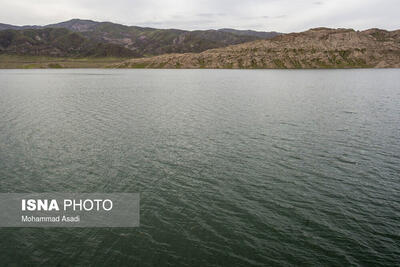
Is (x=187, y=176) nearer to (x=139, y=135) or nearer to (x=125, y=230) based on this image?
(x=125, y=230)

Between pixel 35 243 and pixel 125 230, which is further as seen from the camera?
pixel 125 230

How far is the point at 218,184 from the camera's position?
31797 millimetres

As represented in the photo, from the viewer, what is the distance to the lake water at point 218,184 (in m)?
20.8

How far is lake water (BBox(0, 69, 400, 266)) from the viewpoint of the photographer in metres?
20.8

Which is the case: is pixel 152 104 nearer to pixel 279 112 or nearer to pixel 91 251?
pixel 279 112

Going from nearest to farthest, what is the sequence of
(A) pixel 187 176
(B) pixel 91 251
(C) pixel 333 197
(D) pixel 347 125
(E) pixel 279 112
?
(B) pixel 91 251 < (C) pixel 333 197 < (A) pixel 187 176 < (D) pixel 347 125 < (E) pixel 279 112

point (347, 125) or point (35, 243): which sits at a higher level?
point (347, 125)

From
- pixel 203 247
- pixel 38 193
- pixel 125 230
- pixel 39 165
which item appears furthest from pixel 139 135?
pixel 203 247

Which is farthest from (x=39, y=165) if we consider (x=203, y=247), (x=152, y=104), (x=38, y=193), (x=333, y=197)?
(x=152, y=104)

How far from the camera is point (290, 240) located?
2194 centimetres

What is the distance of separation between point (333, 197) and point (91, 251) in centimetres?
2239

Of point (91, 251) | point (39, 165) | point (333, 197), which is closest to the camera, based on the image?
point (91, 251)

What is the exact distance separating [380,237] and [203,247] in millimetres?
13564

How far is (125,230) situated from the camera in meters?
23.6
